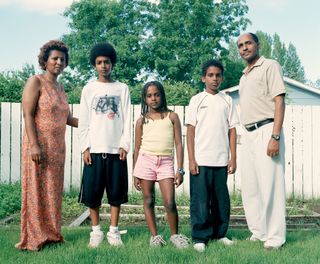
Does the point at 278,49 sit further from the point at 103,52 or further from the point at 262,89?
the point at 103,52

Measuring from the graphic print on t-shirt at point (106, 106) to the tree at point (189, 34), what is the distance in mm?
27502

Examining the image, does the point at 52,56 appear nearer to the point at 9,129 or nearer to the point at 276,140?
the point at 276,140

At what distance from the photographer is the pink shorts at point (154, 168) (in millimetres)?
5055

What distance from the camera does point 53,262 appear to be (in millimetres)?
4285

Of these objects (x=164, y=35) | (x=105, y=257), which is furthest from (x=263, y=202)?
(x=164, y=35)

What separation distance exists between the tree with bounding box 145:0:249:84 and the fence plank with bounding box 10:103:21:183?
2336cm

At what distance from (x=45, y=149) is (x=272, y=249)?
254 centimetres

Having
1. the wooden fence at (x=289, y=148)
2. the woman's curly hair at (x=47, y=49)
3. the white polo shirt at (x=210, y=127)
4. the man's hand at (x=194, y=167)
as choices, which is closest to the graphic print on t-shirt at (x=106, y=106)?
the woman's curly hair at (x=47, y=49)

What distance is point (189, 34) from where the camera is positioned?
34000 mm

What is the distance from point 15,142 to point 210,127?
5.69 metres

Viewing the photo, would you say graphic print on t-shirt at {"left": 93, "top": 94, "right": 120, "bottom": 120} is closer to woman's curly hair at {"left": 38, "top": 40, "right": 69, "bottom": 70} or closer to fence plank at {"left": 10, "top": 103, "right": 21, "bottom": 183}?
woman's curly hair at {"left": 38, "top": 40, "right": 69, "bottom": 70}

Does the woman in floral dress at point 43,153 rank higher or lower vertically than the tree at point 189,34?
lower

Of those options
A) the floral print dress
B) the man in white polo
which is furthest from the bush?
the man in white polo

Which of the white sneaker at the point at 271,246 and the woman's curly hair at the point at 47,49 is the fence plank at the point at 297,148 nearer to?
the white sneaker at the point at 271,246
